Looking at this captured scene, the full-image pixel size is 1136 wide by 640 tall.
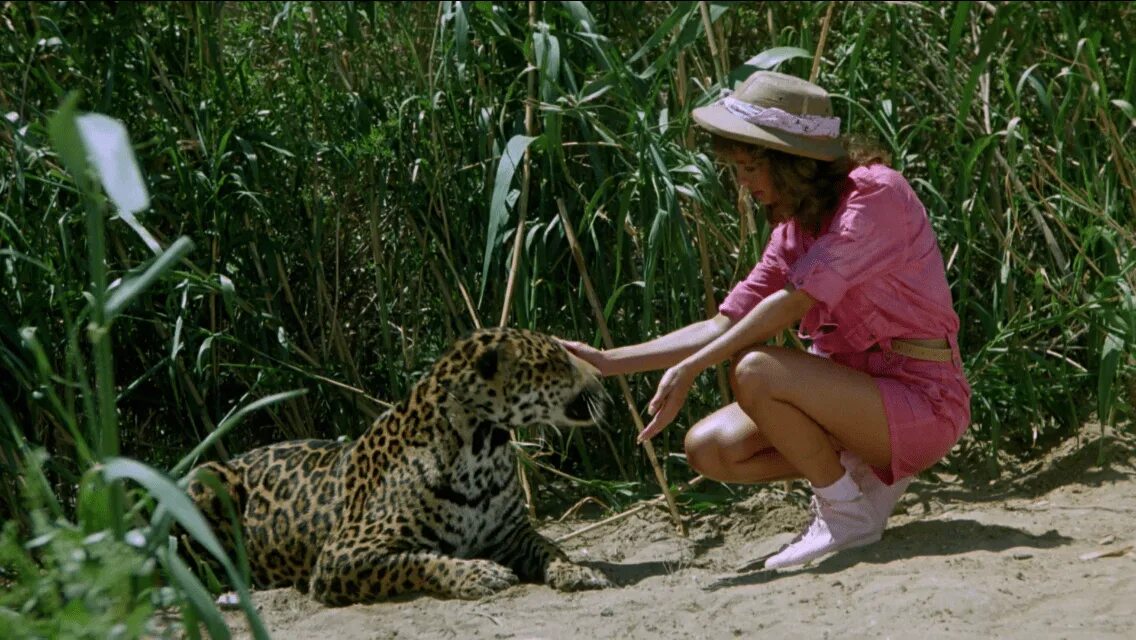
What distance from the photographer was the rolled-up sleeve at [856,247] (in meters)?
4.03

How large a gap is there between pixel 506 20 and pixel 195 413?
1.71m

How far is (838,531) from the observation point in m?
4.30

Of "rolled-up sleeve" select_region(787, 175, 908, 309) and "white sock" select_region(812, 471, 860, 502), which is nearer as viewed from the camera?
"rolled-up sleeve" select_region(787, 175, 908, 309)

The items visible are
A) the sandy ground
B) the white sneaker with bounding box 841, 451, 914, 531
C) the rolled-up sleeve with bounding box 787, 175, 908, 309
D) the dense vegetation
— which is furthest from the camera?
the dense vegetation

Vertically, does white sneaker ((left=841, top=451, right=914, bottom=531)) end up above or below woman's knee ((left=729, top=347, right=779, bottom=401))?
below

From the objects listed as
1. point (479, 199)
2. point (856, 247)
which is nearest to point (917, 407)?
point (856, 247)

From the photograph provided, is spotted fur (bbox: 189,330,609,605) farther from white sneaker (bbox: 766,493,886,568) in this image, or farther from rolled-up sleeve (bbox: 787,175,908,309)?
rolled-up sleeve (bbox: 787,175,908,309)

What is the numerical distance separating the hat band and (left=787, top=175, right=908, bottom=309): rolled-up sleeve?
0.64ft

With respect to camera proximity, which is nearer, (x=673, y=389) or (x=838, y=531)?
(x=673, y=389)

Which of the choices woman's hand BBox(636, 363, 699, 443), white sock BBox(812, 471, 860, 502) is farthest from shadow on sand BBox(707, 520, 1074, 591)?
woman's hand BBox(636, 363, 699, 443)

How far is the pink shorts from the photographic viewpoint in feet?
14.0

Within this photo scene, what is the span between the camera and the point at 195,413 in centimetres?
539

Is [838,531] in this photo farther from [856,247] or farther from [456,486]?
[456,486]

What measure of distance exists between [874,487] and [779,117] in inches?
41.7
